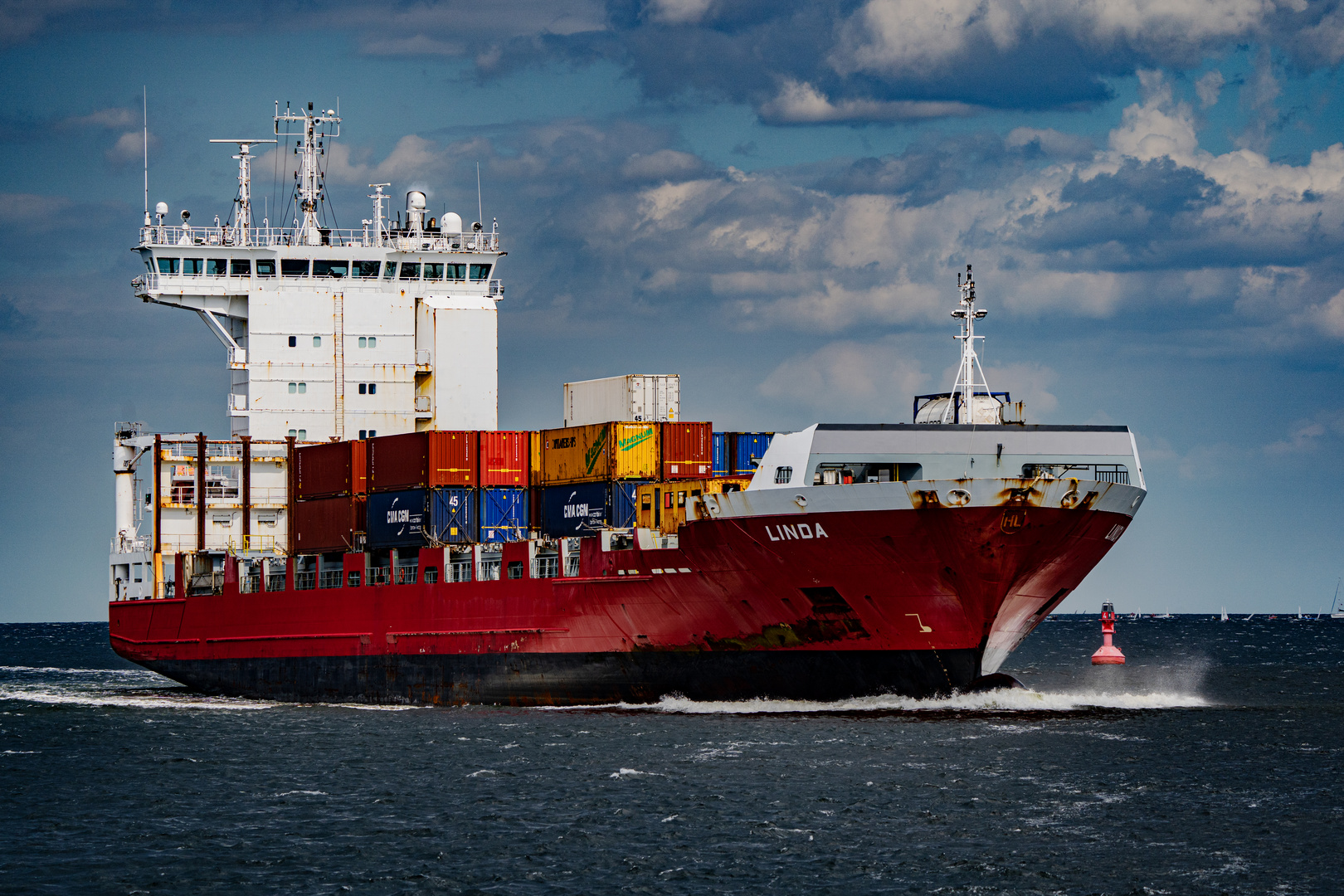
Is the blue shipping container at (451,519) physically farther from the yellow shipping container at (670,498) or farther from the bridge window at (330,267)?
the bridge window at (330,267)

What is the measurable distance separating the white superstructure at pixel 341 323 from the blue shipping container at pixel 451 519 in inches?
341

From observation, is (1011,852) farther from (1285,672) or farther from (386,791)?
(1285,672)

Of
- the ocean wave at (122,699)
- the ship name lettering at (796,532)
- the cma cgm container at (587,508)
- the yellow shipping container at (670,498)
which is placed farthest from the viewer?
the ocean wave at (122,699)

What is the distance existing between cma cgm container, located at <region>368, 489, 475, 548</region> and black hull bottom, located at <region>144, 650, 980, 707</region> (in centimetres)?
307

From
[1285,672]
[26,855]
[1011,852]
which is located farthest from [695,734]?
[1285,672]

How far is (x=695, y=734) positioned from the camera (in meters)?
31.5

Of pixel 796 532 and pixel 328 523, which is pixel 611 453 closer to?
pixel 796 532

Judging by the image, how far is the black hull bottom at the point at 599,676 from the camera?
31.7m

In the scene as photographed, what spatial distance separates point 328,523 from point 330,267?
31.9 ft

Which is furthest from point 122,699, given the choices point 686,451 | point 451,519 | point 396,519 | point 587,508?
point 686,451

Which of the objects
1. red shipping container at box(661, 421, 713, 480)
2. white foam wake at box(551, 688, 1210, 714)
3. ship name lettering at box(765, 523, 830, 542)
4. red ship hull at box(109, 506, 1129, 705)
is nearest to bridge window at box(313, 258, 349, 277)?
red ship hull at box(109, 506, 1129, 705)

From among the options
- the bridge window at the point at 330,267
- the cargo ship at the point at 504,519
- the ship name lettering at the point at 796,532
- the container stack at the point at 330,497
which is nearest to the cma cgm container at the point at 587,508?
the cargo ship at the point at 504,519

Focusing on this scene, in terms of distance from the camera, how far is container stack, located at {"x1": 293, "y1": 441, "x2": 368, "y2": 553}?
40.3 meters

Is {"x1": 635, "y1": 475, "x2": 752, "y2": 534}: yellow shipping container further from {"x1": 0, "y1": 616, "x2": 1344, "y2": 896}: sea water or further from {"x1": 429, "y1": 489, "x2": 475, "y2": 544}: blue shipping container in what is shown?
{"x1": 429, "y1": 489, "x2": 475, "y2": 544}: blue shipping container
